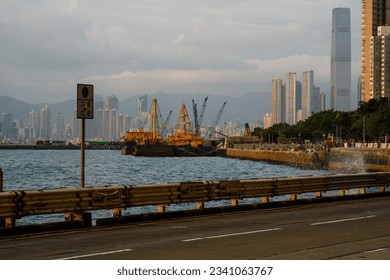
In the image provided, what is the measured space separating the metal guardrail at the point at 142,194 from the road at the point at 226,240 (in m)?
0.86

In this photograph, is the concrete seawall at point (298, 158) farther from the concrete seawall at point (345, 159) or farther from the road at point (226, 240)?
the road at point (226, 240)

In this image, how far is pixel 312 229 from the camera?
63.4 ft

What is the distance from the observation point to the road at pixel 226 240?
1450cm

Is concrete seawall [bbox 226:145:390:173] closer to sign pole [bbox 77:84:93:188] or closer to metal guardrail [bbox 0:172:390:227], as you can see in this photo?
metal guardrail [bbox 0:172:390:227]

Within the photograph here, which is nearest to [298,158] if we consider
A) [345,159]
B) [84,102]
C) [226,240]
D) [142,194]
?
[345,159]

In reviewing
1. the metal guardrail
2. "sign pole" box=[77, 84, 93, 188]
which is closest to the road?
the metal guardrail

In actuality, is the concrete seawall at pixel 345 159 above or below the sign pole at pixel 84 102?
below

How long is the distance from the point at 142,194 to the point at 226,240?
5822 mm

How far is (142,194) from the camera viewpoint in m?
22.2

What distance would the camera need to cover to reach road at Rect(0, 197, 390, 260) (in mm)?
14500

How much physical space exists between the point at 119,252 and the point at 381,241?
239 inches

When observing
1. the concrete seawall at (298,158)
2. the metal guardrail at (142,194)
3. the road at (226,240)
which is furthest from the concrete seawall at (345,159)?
the road at (226,240)
